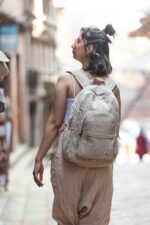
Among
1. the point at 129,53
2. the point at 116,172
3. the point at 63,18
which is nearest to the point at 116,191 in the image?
the point at 116,172

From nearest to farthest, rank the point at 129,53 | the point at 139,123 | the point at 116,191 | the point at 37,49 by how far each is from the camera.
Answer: the point at 116,191
the point at 37,49
the point at 139,123
the point at 129,53

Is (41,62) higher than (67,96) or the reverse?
the reverse

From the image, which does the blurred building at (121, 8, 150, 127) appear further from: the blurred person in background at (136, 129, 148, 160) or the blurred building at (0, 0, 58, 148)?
the blurred person in background at (136, 129, 148, 160)

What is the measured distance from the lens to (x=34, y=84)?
26.2 meters

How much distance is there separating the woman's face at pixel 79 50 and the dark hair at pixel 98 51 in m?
0.03

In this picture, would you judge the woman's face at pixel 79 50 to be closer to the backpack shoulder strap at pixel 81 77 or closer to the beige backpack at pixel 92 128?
the backpack shoulder strap at pixel 81 77

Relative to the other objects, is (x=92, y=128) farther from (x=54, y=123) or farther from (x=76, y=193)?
(x=76, y=193)

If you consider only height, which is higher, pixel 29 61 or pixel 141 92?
pixel 29 61

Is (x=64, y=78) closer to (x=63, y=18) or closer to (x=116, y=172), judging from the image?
(x=116, y=172)

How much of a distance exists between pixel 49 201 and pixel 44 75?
19484 millimetres

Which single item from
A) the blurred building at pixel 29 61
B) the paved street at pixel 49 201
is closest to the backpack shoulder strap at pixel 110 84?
the paved street at pixel 49 201

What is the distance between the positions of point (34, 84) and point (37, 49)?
2.44m

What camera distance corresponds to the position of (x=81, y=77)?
4723mm

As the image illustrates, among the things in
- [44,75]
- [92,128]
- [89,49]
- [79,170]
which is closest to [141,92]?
[44,75]
